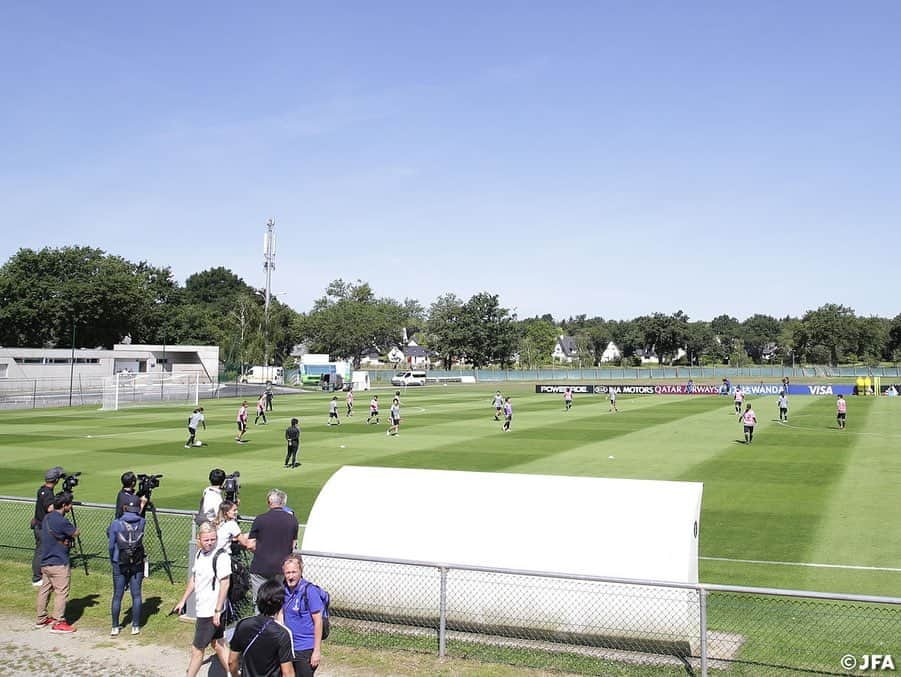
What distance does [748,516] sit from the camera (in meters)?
17.3

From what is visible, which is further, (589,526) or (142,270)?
(142,270)

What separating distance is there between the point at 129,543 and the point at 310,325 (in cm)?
12577

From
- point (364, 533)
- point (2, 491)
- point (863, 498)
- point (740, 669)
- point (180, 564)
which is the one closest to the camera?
point (740, 669)

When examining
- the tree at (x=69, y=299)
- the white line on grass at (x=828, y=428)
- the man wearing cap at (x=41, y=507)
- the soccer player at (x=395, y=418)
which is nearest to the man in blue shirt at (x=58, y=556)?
the man wearing cap at (x=41, y=507)

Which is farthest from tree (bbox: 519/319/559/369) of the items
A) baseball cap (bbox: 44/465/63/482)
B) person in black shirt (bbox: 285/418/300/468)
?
baseball cap (bbox: 44/465/63/482)

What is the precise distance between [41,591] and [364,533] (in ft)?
14.3

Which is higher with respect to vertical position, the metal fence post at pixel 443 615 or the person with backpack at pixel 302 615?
the person with backpack at pixel 302 615

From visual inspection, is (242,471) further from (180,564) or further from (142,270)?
(142,270)

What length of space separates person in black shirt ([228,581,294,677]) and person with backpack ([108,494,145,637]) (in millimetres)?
4341

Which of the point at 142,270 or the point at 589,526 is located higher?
the point at 142,270

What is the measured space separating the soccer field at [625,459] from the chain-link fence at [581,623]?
882 mm

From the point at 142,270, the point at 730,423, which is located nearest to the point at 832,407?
the point at 730,423

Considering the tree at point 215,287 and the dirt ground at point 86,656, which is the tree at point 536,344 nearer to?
the tree at point 215,287

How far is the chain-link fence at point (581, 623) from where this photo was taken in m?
8.52
